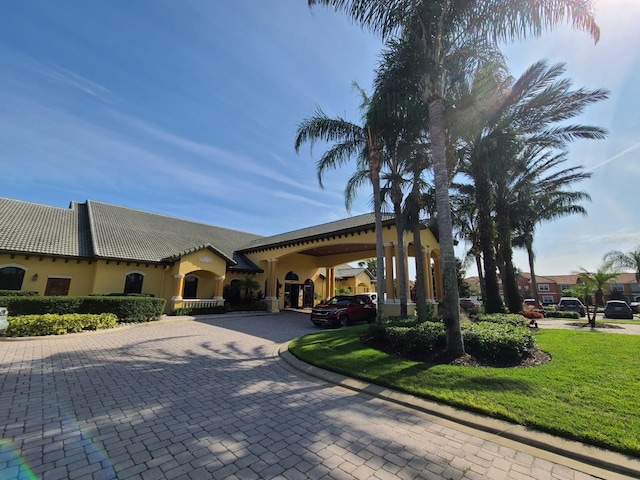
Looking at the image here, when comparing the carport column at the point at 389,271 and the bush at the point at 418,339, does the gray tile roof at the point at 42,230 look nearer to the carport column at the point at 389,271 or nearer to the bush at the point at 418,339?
the carport column at the point at 389,271

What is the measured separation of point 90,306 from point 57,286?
5343mm

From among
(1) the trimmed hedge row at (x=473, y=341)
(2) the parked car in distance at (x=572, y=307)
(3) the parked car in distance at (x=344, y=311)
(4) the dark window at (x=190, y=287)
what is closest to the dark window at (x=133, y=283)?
(4) the dark window at (x=190, y=287)

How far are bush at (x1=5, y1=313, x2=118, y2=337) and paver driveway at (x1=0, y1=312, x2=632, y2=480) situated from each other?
165 inches

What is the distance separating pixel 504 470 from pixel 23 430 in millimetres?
6125

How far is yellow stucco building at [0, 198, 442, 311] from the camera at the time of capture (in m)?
16.4

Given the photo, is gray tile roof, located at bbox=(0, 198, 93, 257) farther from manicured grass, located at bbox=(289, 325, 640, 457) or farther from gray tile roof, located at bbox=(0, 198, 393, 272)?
manicured grass, located at bbox=(289, 325, 640, 457)

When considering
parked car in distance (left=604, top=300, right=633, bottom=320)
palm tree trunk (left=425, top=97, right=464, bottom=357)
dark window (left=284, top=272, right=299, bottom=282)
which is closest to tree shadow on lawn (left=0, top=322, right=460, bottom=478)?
palm tree trunk (left=425, top=97, right=464, bottom=357)

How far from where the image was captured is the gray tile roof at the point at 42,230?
1590 cm

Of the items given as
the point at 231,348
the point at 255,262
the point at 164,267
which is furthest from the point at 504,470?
the point at 255,262

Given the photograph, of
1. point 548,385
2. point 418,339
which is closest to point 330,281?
point 418,339

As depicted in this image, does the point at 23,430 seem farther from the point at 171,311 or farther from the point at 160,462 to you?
the point at 171,311

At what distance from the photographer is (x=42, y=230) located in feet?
58.4

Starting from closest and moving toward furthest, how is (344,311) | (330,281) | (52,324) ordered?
(52,324) → (344,311) → (330,281)

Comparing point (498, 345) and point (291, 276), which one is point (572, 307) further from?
point (498, 345)
